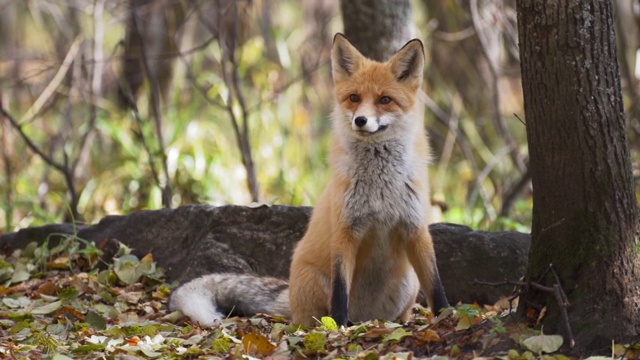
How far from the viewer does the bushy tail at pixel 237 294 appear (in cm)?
465

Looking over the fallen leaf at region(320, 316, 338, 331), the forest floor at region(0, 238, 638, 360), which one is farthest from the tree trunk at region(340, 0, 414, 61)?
the fallen leaf at region(320, 316, 338, 331)

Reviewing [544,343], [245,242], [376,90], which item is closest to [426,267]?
[376,90]

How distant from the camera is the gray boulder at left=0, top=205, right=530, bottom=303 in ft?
16.9

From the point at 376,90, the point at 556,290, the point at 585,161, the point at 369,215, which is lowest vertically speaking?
the point at 556,290

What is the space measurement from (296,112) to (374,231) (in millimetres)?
5835

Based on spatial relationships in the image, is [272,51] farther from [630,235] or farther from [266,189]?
[630,235]

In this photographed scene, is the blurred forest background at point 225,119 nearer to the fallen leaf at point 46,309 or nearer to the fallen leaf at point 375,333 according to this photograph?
the fallen leaf at point 46,309

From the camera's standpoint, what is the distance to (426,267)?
4.24 meters

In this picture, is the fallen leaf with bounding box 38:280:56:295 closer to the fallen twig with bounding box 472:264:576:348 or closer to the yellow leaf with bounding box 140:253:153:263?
the yellow leaf with bounding box 140:253:153:263

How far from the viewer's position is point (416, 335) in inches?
131

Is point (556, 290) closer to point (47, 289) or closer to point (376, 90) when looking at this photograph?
point (376, 90)

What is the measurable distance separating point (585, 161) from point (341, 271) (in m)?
1.54

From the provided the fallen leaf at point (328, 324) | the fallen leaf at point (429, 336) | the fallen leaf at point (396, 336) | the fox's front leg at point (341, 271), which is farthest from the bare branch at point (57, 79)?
the fallen leaf at point (429, 336)

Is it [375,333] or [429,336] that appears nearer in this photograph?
[429,336]
